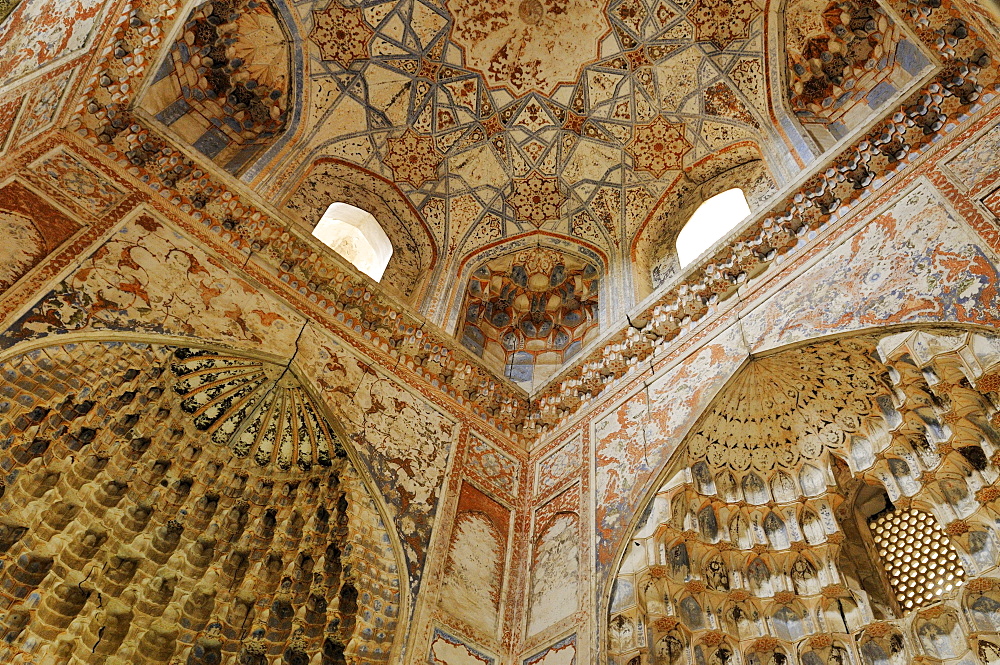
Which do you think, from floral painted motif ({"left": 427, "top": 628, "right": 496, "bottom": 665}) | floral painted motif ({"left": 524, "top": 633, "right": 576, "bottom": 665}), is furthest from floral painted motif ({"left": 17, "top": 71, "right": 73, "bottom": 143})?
floral painted motif ({"left": 524, "top": 633, "right": 576, "bottom": 665})

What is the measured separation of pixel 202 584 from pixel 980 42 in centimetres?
709

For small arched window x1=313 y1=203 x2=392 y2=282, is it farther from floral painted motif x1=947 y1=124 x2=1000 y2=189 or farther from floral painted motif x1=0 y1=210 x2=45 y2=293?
floral painted motif x1=947 y1=124 x2=1000 y2=189

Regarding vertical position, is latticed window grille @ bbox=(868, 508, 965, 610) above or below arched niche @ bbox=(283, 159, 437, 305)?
below

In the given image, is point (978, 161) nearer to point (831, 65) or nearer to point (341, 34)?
point (831, 65)

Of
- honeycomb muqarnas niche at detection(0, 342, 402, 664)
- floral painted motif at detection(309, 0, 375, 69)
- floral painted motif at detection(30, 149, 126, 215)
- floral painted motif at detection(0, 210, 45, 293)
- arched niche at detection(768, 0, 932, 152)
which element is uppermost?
floral painted motif at detection(309, 0, 375, 69)

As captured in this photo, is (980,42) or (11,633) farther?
(980,42)

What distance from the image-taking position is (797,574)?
581 centimetres

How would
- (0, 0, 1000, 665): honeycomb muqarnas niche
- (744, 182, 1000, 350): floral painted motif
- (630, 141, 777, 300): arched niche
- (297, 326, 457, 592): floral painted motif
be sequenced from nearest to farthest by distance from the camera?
1. (744, 182, 1000, 350): floral painted motif
2. (0, 0, 1000, 665): honeycomb muqarnas niche
3. (297, 326, 457, 592): floral painted motif
4. (630, 141, 777, 300): arched niche

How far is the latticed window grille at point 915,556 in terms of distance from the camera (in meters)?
5.64

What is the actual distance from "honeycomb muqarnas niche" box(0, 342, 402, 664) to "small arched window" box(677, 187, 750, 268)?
13.8 ft

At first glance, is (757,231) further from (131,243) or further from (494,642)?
(131,243)

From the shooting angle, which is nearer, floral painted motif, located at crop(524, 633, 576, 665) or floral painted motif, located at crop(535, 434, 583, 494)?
floral painted motif, located at crop(524, 633, 576, 665)

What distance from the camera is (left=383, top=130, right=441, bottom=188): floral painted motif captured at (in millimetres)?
9508

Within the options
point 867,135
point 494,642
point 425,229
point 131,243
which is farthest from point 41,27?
point 867,135
